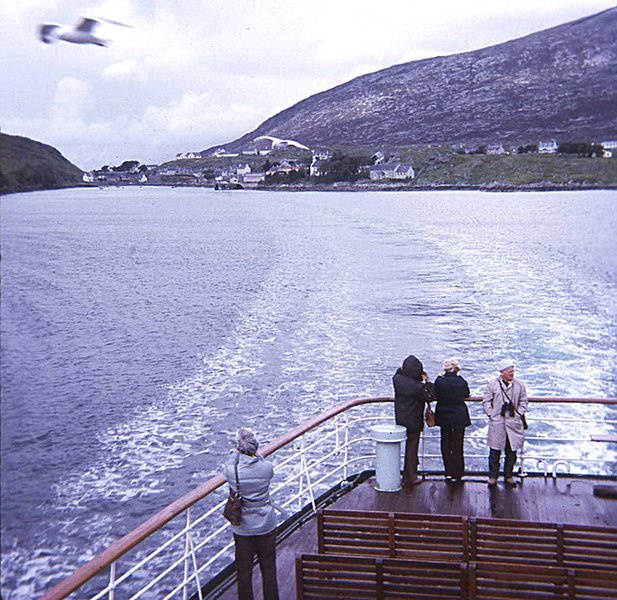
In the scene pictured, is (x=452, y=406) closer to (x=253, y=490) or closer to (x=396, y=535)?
(x=396, y=535)

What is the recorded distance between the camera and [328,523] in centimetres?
468

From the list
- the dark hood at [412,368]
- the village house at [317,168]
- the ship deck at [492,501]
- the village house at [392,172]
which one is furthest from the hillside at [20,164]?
the village house at [317,168]

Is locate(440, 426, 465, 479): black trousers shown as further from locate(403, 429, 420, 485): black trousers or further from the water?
the water

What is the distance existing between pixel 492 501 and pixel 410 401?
1.16m

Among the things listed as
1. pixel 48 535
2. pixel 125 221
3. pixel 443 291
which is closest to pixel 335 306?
pixel 443 291

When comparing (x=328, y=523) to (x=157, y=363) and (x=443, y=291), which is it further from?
(x=443, y=291)

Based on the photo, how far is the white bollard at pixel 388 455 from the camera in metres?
6.93

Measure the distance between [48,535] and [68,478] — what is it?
2206mm

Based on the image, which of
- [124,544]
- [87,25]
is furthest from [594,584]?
[87,25]

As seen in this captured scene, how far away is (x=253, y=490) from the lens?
4.35m

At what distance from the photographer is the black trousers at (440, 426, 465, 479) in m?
7.13

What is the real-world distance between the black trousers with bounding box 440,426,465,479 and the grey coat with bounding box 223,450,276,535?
A: 306cm

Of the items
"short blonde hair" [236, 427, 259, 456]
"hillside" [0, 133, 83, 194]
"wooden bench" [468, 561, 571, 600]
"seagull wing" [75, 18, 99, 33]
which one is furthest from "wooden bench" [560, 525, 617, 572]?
"seagull wing" [75, 18, 99, 33]

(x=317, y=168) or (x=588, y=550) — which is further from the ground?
(x=588, y=550)
